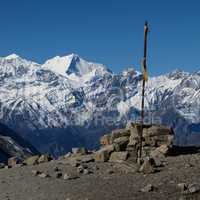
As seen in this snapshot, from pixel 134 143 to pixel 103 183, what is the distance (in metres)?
11.4

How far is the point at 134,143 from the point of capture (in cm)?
Result: 4397

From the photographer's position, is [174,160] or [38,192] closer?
[38,192]

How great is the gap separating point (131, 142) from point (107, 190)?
45.0 feet

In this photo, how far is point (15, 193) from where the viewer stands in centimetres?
3281

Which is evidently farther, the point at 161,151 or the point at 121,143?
the point at 121,143

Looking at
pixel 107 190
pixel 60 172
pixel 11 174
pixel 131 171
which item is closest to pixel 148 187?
pixel 107 190

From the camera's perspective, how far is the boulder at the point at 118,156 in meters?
40.8

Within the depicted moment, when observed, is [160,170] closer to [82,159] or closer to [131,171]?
[131,171]

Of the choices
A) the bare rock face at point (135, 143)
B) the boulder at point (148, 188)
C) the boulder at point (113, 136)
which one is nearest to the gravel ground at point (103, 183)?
the boulder at point (148, 188)

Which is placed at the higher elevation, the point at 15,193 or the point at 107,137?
the point at 107,137

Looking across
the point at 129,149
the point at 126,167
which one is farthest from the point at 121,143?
the point at 126,167

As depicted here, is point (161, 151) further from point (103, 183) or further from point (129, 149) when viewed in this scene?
point (103, 183)

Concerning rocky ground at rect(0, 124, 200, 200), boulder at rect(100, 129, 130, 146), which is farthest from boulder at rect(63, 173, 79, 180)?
boulder at rect(100, 129, 130, 146)

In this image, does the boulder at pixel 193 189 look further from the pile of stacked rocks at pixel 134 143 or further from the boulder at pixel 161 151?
the boulder at pixel 161 151
